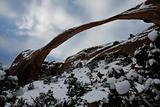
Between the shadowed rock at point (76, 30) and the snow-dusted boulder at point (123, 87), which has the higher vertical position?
the shadowed rock at point (76, 30)

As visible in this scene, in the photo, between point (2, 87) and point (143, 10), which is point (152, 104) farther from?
point (143, 10)

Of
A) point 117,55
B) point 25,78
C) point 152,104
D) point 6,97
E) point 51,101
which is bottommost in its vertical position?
point 152,104

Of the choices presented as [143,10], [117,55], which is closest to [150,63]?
[143,10]

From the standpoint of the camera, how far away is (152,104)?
18.2 ft

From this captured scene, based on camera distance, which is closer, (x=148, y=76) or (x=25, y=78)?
(x=148, y=76)

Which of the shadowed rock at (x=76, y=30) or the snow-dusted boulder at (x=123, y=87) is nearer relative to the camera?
the snow-dusted boulder at (x=123, y=87)

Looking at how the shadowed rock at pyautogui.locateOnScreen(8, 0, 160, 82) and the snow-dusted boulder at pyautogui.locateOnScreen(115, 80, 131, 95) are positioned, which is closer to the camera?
the snow-dusted boulder at pyautogui.locateOnScreen(115, 80, 131, 95)

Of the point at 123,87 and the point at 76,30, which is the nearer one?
the point at 123,87

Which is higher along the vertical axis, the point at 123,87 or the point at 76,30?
the point at 76,30

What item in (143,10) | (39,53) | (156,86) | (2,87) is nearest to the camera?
(156,86)

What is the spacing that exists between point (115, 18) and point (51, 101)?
3.33m

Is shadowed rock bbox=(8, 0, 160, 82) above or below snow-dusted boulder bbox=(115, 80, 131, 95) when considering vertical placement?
above

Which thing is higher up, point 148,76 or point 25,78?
point 25,78

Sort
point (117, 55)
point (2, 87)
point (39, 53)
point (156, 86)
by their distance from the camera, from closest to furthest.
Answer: point (156, 86)
point (2, 87)
point (39, 53)
point (117, 55)
